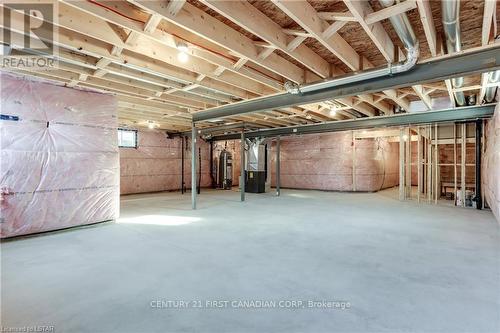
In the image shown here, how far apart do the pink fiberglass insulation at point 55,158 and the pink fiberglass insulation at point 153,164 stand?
457 centimetres

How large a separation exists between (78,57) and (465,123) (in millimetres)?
7944

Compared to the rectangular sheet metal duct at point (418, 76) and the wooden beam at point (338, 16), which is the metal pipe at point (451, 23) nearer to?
the rectangular sheet metal duct at point (418, 76)

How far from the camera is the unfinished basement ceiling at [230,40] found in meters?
2.14

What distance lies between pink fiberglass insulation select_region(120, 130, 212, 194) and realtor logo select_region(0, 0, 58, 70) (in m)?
5.62

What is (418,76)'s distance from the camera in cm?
284

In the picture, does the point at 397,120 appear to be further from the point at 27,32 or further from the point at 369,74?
the point at 27,32

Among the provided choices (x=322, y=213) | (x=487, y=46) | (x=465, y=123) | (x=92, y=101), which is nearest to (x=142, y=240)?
(x=92, y=101)

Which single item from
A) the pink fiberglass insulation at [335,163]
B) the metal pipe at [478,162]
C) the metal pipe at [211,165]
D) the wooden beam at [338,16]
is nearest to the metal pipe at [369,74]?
the wooden beam at [338,16]

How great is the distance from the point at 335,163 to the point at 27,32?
29.2 ft

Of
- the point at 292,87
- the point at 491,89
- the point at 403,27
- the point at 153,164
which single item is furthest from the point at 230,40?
the point at 153,164

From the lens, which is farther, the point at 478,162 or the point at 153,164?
the point at 153,164

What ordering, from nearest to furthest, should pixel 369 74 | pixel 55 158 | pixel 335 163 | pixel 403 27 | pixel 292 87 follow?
pixel 403 27 < pixel 369 74 < pixel 292 87 < pixel 55 158 < pixel 335 163

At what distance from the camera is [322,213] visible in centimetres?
528

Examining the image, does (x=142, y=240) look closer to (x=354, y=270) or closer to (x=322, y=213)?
(x=354, y=270)
